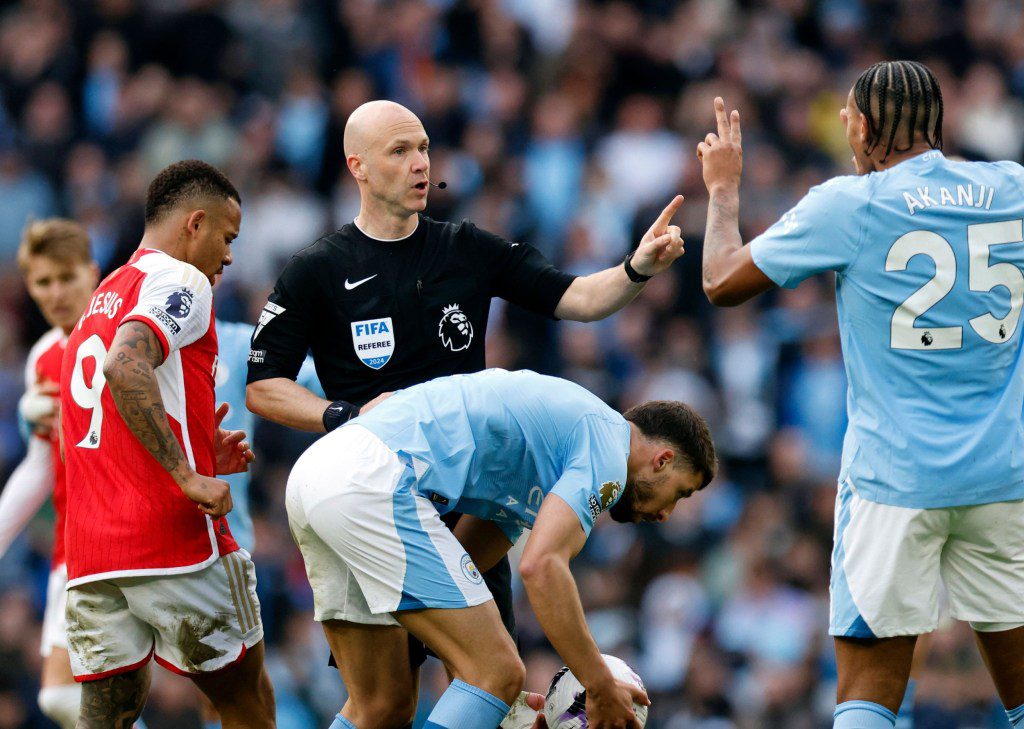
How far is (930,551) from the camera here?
4.86 metres

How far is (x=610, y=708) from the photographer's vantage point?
16.0 ft

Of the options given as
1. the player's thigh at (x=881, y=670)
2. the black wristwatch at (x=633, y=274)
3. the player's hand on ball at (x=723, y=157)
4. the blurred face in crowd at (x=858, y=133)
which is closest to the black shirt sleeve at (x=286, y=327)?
the black wristwatch at (x=633, y=274)

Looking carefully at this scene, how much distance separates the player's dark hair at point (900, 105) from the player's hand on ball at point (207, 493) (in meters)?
2.67

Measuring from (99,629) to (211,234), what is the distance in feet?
5.26

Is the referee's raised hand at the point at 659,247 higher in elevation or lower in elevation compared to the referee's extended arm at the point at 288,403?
Result: higher

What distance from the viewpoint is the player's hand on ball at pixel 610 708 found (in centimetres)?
483

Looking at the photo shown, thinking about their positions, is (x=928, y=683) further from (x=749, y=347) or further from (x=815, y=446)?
(x=749, y=347)

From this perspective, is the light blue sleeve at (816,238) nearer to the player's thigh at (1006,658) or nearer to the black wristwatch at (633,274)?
the black wristwatch at (633,274)

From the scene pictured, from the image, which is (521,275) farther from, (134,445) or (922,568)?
(922,568)

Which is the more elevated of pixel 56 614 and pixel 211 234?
pixel 211 234

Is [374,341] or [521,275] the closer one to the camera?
[374,341]

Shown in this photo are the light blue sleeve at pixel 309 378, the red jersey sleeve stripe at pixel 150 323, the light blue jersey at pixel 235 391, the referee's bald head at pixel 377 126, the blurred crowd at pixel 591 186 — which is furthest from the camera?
the blurred crowd at pixel 591 186

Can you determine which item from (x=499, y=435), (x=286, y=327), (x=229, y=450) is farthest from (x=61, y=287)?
(x=499, y=435)

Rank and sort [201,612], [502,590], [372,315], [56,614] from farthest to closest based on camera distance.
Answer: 1. [56,614]
2. [502,590]
3. [372,315]
4. [201,612]
